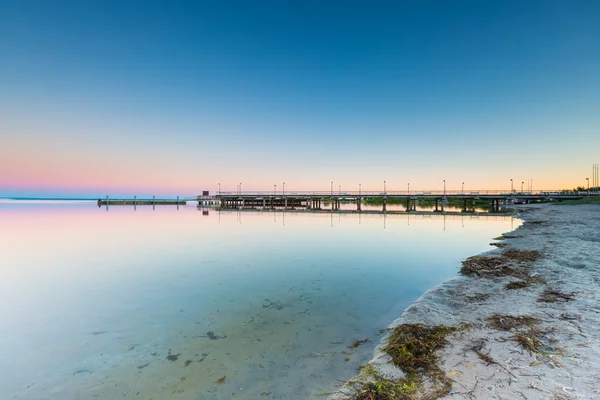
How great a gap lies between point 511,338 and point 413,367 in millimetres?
2117

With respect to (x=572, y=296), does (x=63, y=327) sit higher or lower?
lower

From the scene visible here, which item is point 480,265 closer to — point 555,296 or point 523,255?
point 523,255

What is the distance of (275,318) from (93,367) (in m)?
3.81

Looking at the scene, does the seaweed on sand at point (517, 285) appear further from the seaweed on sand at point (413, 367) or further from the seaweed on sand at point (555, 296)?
the seaweed on sand at point (413, 367)

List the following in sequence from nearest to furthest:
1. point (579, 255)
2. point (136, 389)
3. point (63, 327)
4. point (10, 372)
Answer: point (136, 389) < point (10, 372) < point (63, 327) < point (579, 255)

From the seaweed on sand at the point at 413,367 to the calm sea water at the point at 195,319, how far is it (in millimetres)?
637

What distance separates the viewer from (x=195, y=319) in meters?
7.20

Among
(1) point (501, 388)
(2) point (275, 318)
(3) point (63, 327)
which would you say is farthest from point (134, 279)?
(1) point (501, 388)

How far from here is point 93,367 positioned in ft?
16.9

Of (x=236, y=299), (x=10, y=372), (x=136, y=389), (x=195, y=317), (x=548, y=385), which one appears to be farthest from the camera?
(x=236, y=299)

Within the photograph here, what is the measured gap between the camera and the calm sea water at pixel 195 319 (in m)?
4.71

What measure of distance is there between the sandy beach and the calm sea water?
1044mm

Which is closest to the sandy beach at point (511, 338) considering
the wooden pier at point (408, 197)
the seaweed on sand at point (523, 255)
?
the seaweed on sand at point (523, 255)

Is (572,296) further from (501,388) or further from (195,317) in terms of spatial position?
(195,317)
